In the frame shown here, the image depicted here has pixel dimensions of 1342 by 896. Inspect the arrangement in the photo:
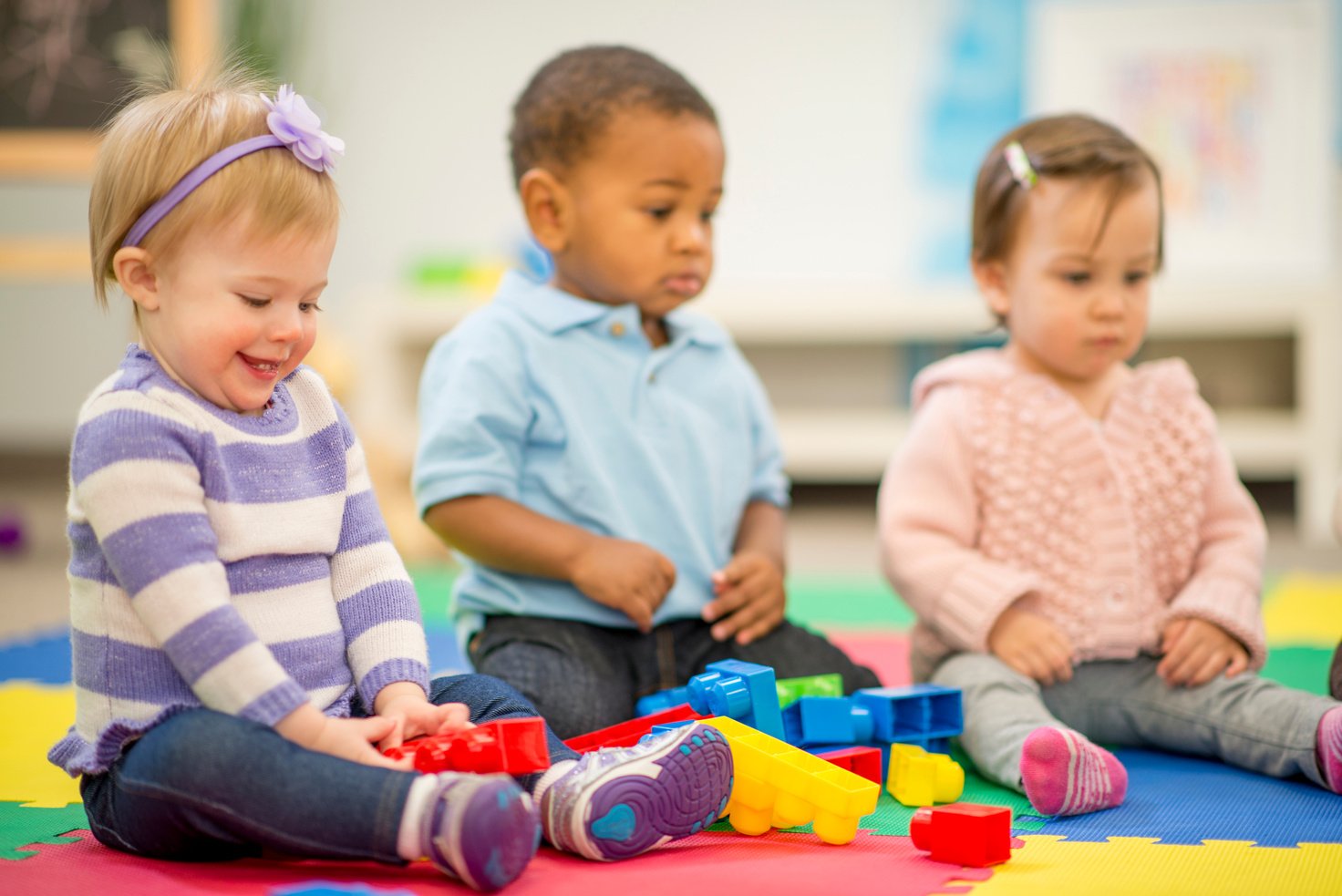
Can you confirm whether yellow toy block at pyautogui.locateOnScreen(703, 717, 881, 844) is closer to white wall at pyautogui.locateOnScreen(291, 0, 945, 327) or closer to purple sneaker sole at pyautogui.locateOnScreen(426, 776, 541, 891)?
purple sneaker sole at pyautogui.locateOnScreen(426, 776, 541, 891)

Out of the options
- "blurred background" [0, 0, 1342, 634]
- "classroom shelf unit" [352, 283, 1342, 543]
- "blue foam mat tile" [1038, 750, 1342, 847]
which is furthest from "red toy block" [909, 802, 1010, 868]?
"classroom shelf unit" [352, 283, 1342, 543]

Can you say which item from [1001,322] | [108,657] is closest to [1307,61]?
[1001,322]

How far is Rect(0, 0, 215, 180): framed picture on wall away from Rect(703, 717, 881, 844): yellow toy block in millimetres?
2911

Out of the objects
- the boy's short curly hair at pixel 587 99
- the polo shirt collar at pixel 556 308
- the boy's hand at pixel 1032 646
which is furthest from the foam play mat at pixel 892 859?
the boy's short curly hair at pixel 587 99

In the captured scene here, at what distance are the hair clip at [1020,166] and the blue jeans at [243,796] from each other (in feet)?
3.07

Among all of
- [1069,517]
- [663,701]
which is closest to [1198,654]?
[1069,517]

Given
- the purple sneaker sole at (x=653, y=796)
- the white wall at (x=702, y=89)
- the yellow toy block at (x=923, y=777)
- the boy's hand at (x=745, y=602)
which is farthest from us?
the white wall at (x=702, y=89)

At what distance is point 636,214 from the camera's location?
1.44 m

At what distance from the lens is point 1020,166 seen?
57.7 inches

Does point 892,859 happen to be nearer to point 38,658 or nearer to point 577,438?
point 577,438

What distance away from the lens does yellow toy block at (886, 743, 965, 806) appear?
1150 millimetres

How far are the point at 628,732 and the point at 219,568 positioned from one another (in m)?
0.36

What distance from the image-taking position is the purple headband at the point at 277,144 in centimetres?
97

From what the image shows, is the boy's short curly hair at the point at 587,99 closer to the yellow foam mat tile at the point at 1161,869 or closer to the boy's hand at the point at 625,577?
the boy's hand at the point at 625,577
